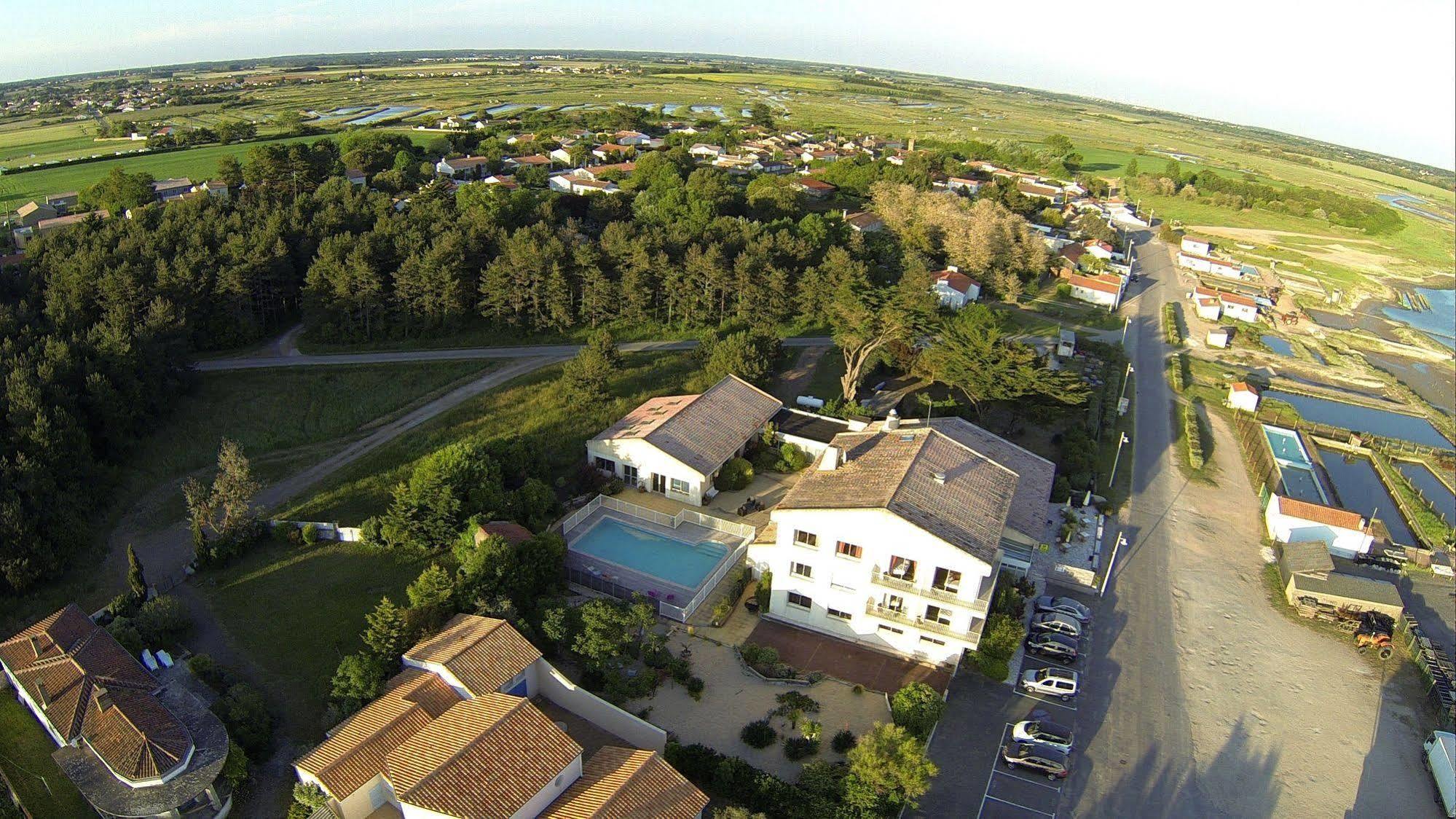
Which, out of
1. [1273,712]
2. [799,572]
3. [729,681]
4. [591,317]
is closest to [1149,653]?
[1273,712]

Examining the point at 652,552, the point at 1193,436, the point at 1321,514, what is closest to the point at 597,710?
the point at 652,552

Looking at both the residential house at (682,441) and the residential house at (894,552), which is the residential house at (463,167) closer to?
the residential house at (682,441)

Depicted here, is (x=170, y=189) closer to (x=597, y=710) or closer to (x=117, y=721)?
(x=117, y=721)

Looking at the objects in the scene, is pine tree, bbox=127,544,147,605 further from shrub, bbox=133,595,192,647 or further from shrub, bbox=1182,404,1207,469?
shrub, bbox=1182,404,1207,469

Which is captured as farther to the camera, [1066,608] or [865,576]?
[1066,608]

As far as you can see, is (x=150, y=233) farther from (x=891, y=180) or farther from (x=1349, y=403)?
(x=1349, y=403)

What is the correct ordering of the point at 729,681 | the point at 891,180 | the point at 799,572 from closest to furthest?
the point at 729,681
the point at 799,572
the point at 891,180
